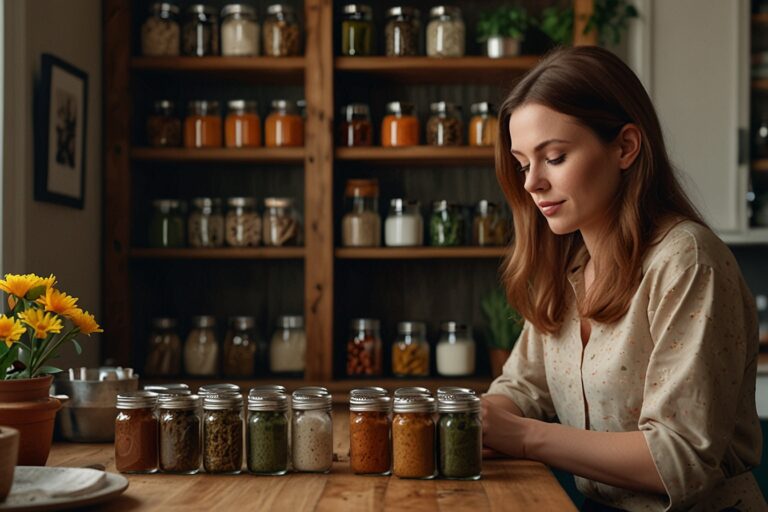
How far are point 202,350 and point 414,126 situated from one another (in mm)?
1010

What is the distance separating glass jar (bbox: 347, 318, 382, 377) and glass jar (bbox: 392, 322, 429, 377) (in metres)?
0.06

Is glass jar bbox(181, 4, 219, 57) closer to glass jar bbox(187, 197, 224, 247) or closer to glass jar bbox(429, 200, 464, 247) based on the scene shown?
glass jar bbox(187, 197, 224, 247)

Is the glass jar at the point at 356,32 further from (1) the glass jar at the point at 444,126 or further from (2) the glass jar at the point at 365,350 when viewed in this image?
(2) the glass jar at the point at 365,350

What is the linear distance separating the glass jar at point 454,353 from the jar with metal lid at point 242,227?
27.4 inches

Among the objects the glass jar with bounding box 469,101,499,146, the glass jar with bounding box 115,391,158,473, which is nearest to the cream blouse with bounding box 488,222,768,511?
the glass jar with bounding box 115,391,158,473

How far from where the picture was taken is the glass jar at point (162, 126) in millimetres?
3184

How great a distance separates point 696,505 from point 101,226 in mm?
2251

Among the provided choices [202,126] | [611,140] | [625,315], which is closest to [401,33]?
[202,126]

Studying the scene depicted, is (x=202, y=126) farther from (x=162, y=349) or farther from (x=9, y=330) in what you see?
(x=9, y=330)

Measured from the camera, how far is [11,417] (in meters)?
1.34

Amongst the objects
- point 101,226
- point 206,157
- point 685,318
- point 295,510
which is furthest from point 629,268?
point 101,226

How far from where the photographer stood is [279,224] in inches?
124

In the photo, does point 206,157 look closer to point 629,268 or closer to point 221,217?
point 221,217

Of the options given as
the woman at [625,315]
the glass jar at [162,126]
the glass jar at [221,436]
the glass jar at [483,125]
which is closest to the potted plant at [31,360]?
the glass jar at [221,436]
